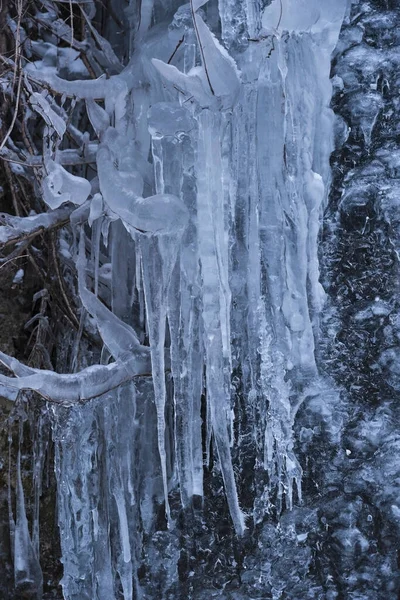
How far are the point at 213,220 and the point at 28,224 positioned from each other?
2.41 feet

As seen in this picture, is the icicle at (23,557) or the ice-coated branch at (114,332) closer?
the ice-coated branch at (114,332)

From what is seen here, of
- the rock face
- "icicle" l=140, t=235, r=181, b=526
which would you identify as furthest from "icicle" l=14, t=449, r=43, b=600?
"icicle" l=140, t=235, r=181, b=526

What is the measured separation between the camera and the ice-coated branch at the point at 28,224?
106 inches

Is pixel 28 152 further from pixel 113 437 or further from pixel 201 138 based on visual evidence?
pixel 113 437

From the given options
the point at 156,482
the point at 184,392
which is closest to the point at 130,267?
the point at 184,392

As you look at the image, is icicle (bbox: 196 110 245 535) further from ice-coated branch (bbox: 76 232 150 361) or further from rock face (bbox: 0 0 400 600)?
ice-coated branch (bbox: 76 232 150 361)

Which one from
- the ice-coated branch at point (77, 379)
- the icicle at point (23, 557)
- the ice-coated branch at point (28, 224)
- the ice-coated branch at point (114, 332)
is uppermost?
the ice-coated branch at point (28, 224)

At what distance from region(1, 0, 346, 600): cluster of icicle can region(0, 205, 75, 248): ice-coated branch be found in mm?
174

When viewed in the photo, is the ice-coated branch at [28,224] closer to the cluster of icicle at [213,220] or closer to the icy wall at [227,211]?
the cluster of icicle at [213,220]

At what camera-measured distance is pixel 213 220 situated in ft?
7.51

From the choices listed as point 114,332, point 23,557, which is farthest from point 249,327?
point 23,557

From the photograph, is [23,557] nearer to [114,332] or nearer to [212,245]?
[114,332]

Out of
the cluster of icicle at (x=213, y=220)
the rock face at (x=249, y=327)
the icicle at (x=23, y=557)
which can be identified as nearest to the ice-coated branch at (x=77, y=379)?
the cluster of icicle at (x=213, y=220)

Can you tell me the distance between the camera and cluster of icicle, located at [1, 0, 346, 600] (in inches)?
89.7
